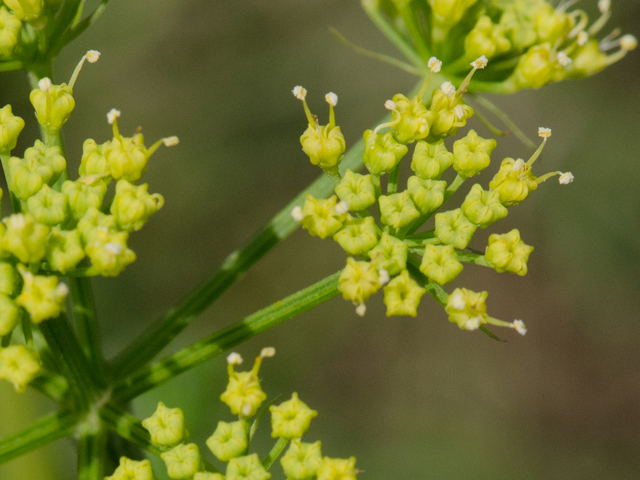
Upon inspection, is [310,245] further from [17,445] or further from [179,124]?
[17,445]

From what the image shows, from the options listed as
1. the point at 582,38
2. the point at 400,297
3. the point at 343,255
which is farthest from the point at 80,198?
the point at 343,255

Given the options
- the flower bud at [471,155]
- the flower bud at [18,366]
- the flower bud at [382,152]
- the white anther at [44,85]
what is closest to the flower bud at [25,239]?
the flower bud at [18,366]

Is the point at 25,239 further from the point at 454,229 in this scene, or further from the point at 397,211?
the point at 454,229

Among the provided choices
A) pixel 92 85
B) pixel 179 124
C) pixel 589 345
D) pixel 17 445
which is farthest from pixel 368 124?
pixel 17 445

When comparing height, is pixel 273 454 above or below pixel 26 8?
below

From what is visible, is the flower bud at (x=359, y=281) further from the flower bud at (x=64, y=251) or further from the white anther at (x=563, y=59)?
the white anther at (x=563, y=59)

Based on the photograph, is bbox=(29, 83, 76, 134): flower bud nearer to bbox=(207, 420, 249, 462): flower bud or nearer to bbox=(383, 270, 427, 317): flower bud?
bbox=(207, 420, 249, 462): flower bud

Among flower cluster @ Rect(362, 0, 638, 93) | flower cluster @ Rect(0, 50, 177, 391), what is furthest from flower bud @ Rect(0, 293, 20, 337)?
flower cluster @ Rect(362, 0, 638, 93)
